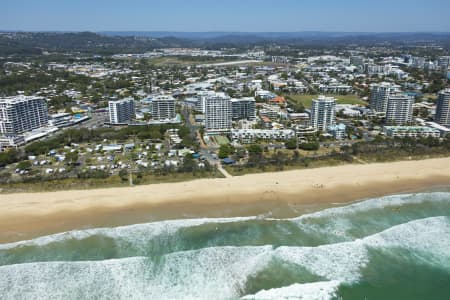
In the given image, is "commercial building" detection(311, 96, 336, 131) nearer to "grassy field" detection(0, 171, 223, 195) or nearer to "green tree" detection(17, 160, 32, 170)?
"grassy field" detection(0, 171, 223, 195)

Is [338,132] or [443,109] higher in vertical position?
[443,109]

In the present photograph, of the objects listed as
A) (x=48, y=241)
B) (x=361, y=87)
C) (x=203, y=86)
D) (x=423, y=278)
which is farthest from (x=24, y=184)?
(x=361, y=87)

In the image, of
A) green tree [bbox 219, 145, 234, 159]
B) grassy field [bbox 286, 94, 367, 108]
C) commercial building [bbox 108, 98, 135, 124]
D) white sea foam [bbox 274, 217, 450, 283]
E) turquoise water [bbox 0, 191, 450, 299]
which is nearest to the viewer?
turquoise water [bbox 0, 191, 450, 299]

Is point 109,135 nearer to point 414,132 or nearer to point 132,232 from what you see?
point 132,232

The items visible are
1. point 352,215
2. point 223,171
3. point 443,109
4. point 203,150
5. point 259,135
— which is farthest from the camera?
point 443,109

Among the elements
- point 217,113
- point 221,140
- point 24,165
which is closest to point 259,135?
point 221,140

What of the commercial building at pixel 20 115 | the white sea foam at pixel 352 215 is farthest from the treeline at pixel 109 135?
the white sea foam at pixel 352 215

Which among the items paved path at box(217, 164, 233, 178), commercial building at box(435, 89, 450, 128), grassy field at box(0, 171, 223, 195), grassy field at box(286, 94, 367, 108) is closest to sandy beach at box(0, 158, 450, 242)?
grassy field at box(0, 171, 223, 195)
